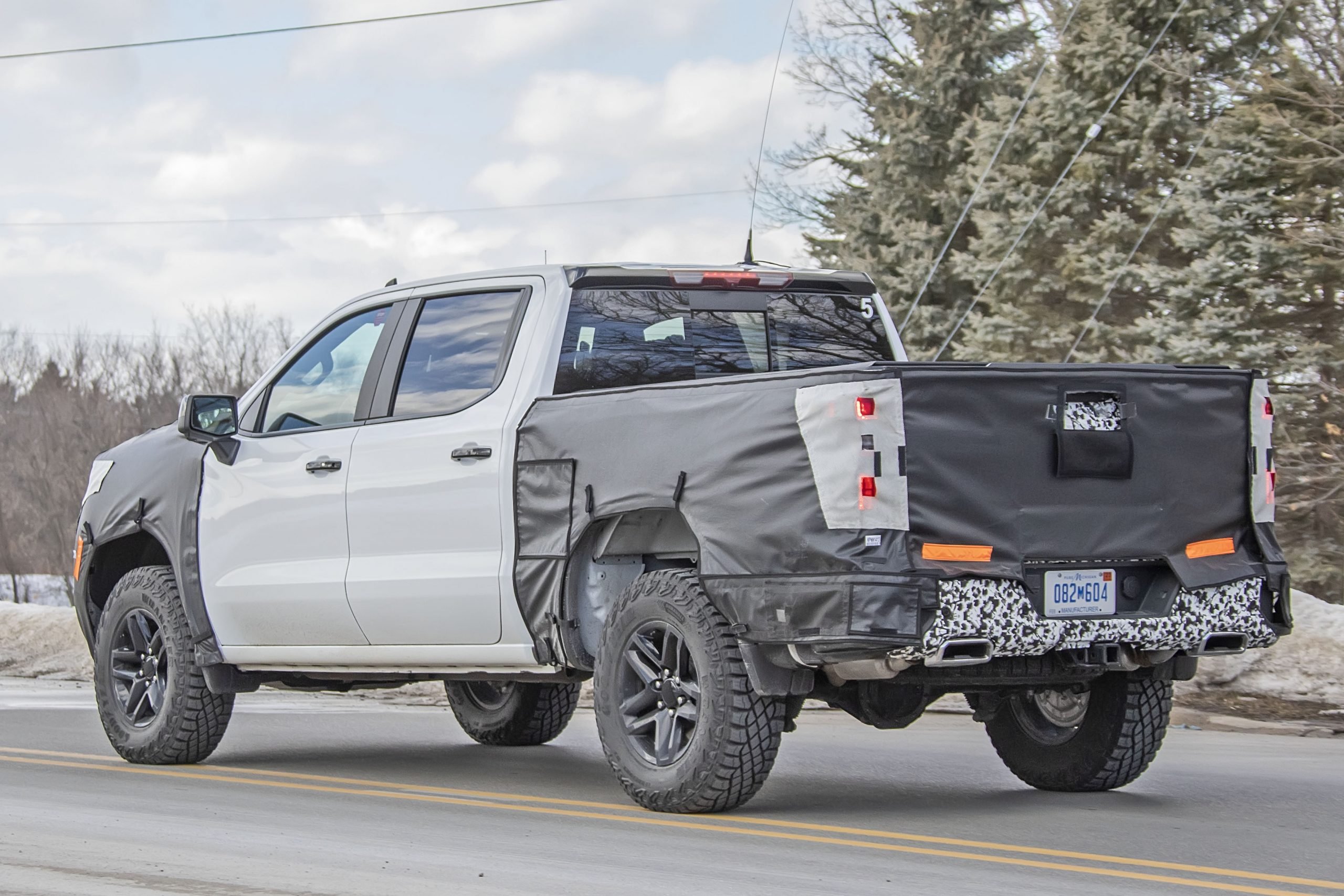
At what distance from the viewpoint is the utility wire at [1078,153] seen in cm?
2812

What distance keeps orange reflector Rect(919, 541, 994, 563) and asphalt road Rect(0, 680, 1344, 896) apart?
0.97 meters

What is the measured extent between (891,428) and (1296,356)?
19.7 meters

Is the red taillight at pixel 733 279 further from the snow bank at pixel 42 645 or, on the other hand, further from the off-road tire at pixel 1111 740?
the snow bank at pixel 42 645

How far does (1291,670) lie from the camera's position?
1207 centimetres

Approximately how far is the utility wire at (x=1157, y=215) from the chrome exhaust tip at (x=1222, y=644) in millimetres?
19458

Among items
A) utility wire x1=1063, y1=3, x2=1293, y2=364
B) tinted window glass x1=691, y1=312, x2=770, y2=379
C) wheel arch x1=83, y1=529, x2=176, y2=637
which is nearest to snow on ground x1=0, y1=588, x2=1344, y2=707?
wheel arch x1=83, y1=529, x2=176, y2=637

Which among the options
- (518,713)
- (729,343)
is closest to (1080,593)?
(729,343)

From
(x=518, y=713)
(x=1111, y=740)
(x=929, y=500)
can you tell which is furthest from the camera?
(x=518, y=713)

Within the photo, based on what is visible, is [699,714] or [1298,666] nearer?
[699,714]

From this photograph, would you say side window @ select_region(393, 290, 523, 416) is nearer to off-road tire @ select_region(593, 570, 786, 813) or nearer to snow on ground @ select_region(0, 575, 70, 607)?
off-road tire @ select_region(593, 570, 786, 813)

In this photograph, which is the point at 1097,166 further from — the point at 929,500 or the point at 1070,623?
the point at 929,500

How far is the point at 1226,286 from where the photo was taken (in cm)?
2488

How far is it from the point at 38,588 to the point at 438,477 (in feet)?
209

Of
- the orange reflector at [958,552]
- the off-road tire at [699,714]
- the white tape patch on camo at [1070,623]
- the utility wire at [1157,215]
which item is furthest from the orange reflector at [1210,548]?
the utility wire at [1157,215]
